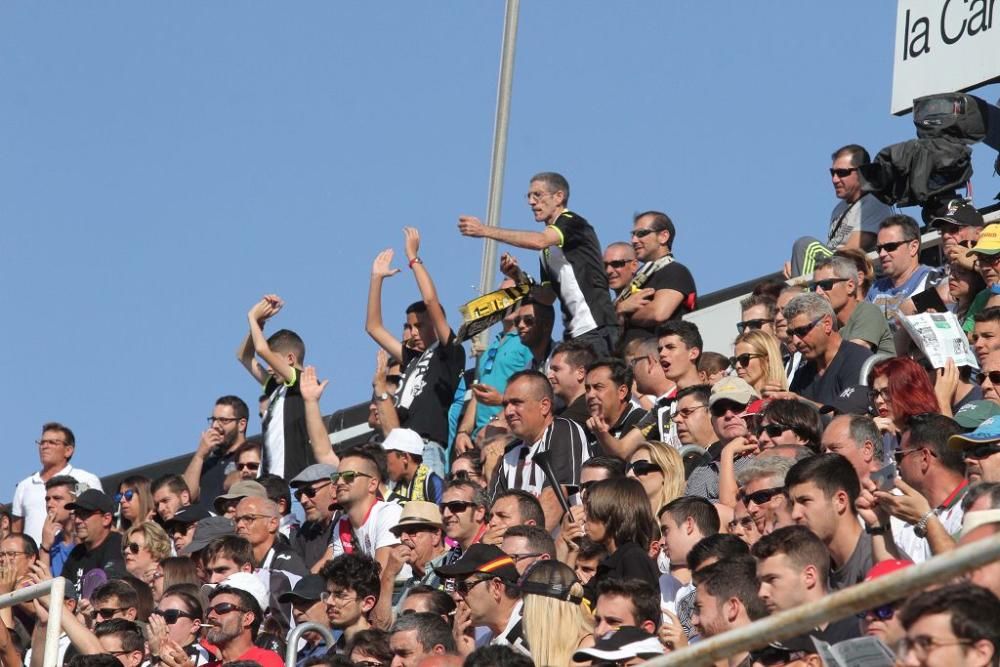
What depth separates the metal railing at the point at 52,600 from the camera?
7457 mm

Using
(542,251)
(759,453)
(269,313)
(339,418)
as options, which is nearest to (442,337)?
(542,251)

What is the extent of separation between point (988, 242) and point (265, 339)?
601cm

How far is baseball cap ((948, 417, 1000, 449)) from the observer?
7430 mm

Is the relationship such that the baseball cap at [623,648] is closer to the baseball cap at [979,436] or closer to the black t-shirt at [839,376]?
the baseball cap at [979,436]

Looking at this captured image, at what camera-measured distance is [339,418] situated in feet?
61.2

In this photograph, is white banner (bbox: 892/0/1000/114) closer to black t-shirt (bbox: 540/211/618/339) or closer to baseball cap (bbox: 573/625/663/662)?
black t-shirt (bbox: 540/211/618/339)

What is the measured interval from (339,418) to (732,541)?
11.5m

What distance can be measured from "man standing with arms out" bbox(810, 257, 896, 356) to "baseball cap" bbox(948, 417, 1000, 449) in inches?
122

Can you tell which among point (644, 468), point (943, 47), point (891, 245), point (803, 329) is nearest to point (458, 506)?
point (644, 468)

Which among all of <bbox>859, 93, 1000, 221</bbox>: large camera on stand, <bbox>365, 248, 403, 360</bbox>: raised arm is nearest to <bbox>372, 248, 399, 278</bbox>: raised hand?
<bbox>365, 248, 403, 360</bbox>: raised arm

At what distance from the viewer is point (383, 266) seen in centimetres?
1423

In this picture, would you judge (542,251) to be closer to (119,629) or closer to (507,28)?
(119,629)

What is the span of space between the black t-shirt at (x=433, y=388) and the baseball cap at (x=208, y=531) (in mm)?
1714

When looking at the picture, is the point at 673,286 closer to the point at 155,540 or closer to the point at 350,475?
the point at 350,475
